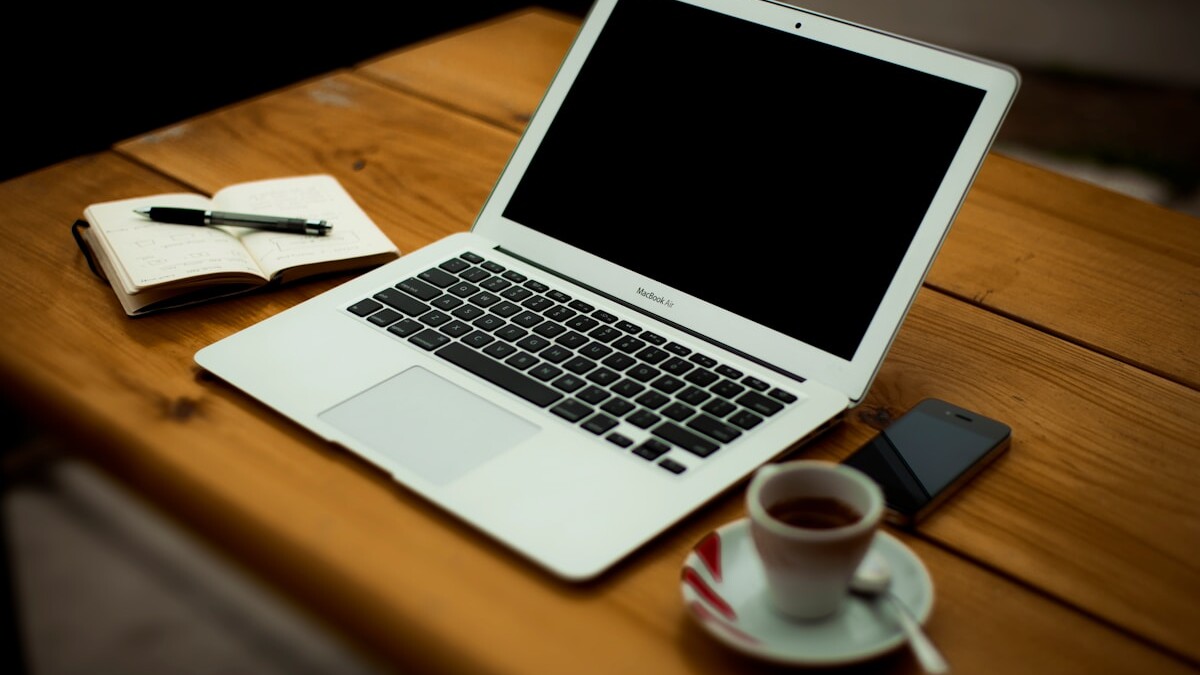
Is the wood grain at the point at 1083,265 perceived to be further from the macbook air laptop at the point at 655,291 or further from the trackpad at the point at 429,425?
the trackpad at the point at 429,425

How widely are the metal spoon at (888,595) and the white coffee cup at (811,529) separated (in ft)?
0.05

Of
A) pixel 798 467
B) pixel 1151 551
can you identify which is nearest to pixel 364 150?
pixel 798 467

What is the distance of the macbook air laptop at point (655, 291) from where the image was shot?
0.75 metres

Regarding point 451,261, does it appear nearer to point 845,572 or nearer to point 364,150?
point 364,150

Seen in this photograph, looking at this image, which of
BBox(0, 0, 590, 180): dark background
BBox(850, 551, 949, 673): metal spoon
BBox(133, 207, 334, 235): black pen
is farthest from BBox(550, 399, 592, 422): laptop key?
BBox(0, 0, 590, 180): dark background

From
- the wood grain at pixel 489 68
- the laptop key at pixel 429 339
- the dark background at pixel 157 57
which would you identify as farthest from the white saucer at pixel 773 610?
the dark background at pixel 157 57

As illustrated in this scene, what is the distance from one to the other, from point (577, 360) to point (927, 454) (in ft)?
0.91

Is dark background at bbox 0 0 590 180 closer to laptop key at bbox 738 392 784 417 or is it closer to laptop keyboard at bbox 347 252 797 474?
laptop keyboard at bbox 347 252 797 474

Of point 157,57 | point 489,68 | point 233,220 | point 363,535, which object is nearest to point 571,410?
point 363,535

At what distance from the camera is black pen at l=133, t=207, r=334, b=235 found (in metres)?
1.03

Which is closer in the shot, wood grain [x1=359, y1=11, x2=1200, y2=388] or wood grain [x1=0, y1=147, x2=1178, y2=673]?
wood grain [x1=0, y1=147, x2=1178, y2=673]

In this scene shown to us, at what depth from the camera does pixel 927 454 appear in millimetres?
794

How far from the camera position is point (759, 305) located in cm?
87

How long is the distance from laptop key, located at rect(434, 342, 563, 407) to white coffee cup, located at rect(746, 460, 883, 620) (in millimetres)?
233
